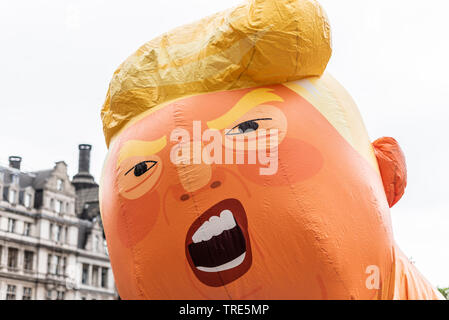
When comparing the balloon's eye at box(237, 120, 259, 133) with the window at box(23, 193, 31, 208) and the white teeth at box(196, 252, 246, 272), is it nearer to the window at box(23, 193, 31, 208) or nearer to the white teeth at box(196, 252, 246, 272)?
the white teeth at box(196, 252, 246, 272)

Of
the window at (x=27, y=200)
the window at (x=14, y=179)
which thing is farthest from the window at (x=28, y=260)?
the window at (x=14, y=179)

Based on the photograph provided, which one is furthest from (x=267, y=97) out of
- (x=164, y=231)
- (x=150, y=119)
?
(x=164, y=231)

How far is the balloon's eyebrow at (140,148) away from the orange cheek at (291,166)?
33.3 inches

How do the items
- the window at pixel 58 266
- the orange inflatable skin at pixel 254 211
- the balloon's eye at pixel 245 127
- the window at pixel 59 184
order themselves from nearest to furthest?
the orange inflatable skin at pixel 254 211 < the balloon's eye at pixel 245 127 < the window at pixel 58 266 < the window at pixel 59 184

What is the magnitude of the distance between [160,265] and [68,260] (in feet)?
125

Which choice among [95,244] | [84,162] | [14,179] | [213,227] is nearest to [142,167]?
[213,227]

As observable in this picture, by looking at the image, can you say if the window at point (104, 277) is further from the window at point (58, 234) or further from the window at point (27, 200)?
the window at point (27, 200)

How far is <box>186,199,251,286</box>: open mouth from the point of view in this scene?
6406mm

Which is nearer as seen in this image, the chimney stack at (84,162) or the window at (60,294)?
the window at (60,294)

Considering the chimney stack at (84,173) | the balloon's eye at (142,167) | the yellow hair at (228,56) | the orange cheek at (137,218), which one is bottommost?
the orange cheek at (137,218)

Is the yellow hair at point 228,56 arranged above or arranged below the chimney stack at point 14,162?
below

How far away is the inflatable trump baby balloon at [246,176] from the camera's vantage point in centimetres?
638

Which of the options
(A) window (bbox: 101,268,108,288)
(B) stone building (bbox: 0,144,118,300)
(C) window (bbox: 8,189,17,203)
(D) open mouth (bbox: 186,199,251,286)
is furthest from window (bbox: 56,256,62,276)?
(D) open mouth (bbox: 186,199,251,286)

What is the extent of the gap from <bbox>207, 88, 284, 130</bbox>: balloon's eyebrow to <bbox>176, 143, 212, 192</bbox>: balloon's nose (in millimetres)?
390
